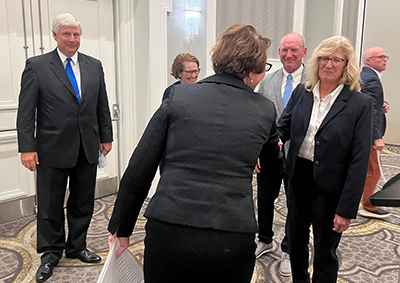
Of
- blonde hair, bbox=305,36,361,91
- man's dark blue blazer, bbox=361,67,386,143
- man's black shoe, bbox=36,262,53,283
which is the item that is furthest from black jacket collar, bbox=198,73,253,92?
man's dark blue blazer, bbox=361,67,386,143

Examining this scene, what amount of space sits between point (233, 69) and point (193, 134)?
276 millimetres

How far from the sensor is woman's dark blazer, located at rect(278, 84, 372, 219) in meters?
1.82

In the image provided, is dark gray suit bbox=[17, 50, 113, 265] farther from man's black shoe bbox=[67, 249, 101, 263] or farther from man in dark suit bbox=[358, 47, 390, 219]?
man in dark suit bbox=[358, 47, 390, 219]

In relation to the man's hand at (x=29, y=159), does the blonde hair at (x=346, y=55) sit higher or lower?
higher

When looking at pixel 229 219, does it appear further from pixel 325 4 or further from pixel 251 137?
pixel 325 4

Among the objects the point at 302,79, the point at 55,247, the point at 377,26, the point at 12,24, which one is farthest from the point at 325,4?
the point at 55,247

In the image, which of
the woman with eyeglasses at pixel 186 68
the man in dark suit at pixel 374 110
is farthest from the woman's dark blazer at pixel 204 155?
the man in dark suit at pixel 374 110

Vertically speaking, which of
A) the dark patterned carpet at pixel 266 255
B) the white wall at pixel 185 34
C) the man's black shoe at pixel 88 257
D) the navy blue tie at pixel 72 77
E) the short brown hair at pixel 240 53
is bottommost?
the dark patterned carpet at pixel 266 255

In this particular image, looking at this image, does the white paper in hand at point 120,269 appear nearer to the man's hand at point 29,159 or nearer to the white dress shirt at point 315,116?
the white dress shirt at point 315,116

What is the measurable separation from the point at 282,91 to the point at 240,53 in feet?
4.74

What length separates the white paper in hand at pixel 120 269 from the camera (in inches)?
52.0

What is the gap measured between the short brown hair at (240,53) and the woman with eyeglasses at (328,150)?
69cm

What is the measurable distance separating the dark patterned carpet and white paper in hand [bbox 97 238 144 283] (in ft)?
3.70

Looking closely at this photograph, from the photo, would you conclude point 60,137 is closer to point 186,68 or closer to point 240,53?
point 186,68
